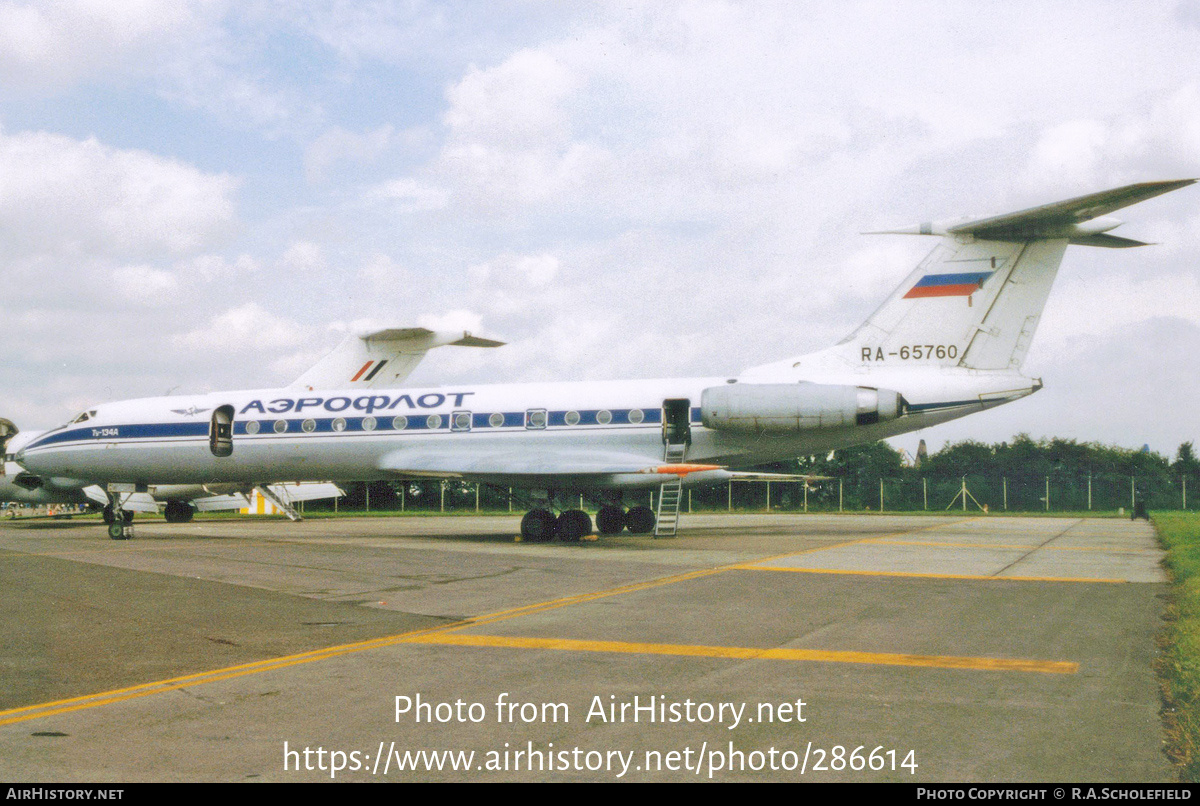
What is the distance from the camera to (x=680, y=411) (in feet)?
65.0

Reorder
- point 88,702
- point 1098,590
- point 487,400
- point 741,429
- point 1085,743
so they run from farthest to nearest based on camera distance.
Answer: point 487,400 < point 741,429 < point 1098,590 < point 88,702 < point 1085,743

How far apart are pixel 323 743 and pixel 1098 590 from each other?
32.4 ft

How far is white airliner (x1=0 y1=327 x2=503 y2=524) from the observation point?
2728 centimetres

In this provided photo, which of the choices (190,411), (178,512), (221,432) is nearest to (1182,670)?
(221,432)

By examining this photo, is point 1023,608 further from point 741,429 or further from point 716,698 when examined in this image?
point 741,429

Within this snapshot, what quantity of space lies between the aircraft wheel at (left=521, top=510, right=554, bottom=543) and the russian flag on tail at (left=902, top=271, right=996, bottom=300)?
9.01 meters

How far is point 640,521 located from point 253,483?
10003mm

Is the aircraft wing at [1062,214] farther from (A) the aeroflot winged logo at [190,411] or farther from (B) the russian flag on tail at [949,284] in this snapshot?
(A) the aeroflot winged logo at [190,411]

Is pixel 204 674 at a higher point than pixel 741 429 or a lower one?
lower

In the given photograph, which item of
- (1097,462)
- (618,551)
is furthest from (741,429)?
(1097,462)

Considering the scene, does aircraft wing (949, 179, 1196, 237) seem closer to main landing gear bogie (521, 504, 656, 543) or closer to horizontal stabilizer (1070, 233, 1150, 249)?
horizontal stabilizer (1070, 233, 1150, 249)

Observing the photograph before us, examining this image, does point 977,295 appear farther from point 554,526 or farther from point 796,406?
point 554,526

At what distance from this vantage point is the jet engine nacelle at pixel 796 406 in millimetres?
18641

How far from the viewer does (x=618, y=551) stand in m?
17.1
